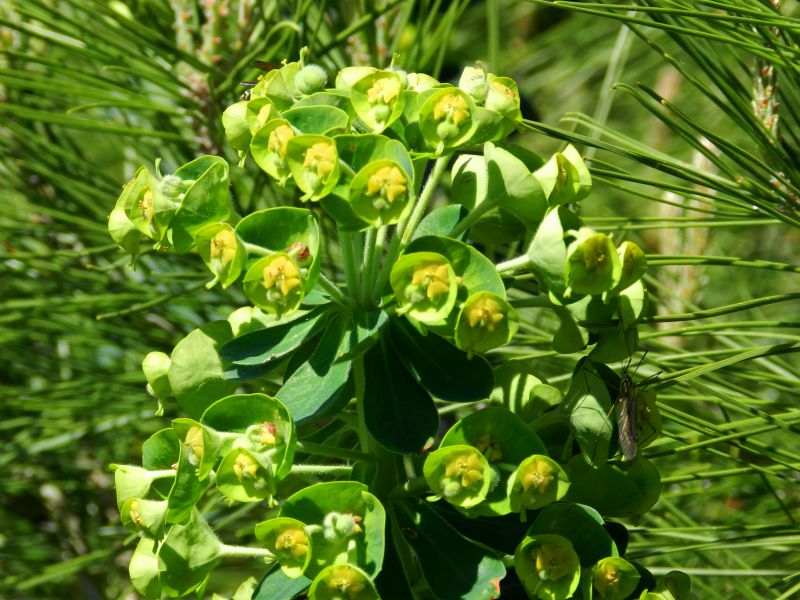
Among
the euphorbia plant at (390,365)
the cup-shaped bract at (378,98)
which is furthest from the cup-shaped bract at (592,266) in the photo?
the cup-shaped bract at (378,98)

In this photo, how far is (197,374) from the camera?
99 centimetres

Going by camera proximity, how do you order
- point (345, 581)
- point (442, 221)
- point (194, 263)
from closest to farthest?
1. point (345, 581)
2. point (442, 221)
3. point (194, 263)

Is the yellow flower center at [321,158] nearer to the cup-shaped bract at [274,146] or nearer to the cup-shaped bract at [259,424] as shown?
the cup-shaped bract at [274,146]

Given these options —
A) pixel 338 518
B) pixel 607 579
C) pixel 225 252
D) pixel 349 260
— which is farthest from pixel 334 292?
pixel 607 579

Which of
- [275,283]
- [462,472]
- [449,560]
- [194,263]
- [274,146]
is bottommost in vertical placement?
[194,263]

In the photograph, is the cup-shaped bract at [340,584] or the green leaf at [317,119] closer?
the cup-shaped bract at [340,584]

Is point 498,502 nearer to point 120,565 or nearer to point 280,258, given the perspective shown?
point 280,258

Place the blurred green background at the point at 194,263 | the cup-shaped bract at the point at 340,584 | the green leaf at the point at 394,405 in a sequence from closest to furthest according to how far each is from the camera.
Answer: the cup-shaped bract at the point at 340,584 → the green leaf at the point at 394,405 → the blurred green background at the point at 194,263

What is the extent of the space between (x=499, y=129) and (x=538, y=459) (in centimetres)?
33

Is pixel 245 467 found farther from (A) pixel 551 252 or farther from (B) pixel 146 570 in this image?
(A) pixel 551 252

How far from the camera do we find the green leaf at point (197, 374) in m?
0.99

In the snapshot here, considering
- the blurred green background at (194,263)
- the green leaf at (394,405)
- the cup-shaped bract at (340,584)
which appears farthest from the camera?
the blurred green background at (194,263)

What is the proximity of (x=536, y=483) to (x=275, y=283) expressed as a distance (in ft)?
0.95

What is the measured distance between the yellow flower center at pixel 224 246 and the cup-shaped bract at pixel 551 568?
370 millimetres
